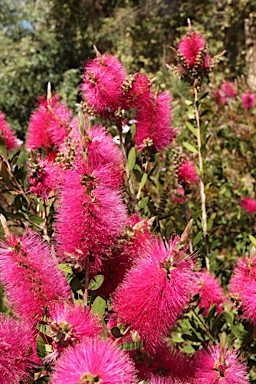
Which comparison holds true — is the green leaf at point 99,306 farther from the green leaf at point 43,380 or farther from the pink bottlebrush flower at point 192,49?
the pink bottlebrush flower at point 192,49

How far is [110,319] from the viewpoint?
77 cm

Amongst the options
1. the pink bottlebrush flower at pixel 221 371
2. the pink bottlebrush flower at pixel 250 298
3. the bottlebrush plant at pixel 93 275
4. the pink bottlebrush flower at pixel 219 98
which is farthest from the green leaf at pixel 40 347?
the pink bottlebrush flower at pixel 219 98

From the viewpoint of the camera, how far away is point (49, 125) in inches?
38.6

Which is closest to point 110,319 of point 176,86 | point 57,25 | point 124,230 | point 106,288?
point 106,288

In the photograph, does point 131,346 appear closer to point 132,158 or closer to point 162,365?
point 162,365

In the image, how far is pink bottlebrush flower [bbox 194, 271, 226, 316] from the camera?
102 centimetres

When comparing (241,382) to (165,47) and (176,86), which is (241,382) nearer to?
(176,86)

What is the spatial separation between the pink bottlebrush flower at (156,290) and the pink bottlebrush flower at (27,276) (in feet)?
0.38

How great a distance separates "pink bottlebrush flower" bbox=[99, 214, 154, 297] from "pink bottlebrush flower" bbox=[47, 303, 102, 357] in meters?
0.11

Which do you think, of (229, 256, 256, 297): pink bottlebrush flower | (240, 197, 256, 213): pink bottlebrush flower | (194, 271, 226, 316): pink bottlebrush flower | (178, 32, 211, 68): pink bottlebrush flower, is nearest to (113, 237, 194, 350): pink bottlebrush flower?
(229, 256, 256, 297): pink bottlebrush flower

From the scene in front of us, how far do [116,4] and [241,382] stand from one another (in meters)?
7.44

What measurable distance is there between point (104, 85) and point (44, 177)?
24cm

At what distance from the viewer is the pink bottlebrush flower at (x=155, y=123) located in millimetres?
1037

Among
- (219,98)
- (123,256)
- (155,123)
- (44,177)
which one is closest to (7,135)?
(44,177)
